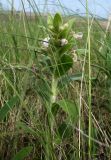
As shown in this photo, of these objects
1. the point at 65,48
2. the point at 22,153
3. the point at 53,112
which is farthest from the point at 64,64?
the point at 22,153

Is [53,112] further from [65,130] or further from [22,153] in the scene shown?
[22,153]

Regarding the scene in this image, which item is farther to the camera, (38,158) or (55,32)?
(55,32)

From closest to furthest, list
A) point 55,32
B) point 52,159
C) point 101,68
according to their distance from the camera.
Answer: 1. point 52,159
2. point 55,32
3. point 101,68

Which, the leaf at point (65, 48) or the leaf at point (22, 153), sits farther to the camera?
the leaf at point (65, 48)

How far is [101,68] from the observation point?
1348 mm

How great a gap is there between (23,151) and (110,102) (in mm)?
361

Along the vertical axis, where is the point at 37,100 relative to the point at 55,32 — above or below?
below

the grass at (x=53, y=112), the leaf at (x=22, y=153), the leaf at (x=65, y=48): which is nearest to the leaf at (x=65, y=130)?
the grass at (x=53, y=112)

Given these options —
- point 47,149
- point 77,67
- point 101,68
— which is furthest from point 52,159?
point 77,67

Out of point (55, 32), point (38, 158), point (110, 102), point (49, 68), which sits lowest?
point (38, 158)

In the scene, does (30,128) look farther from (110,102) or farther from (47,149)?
(110,102)

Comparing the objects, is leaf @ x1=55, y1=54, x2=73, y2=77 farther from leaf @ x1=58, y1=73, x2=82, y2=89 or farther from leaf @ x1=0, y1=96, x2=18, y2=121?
leaf @ x1=0, y1=96, x2=18, y2=121

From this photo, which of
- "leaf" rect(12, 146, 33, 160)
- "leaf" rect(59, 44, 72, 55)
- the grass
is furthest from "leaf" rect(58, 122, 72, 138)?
"leaf" rect(59, 44, 72, 55)

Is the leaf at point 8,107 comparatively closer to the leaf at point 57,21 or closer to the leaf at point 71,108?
the leaf at point 71,108
